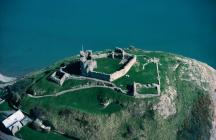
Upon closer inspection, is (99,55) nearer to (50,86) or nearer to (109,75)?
(109,75)

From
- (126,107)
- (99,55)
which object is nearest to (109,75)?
(126,107)

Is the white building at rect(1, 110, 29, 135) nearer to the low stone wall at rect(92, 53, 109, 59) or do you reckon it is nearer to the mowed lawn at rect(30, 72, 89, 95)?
the mowed lawn at rect(30, 72, 89, 95)

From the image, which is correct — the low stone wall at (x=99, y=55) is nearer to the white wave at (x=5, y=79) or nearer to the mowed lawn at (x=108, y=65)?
the mowed lawn at (x=108, y=65)

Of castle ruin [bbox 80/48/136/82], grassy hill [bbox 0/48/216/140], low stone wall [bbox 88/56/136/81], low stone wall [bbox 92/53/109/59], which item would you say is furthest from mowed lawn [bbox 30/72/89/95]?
low stone wall [bbox 92/53/109/59]

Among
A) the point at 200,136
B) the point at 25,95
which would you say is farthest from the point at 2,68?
the point at 200,136

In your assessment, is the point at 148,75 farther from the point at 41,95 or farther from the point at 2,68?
the point at 2,68

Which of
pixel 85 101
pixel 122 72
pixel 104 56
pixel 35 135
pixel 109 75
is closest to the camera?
pixel 35 135
